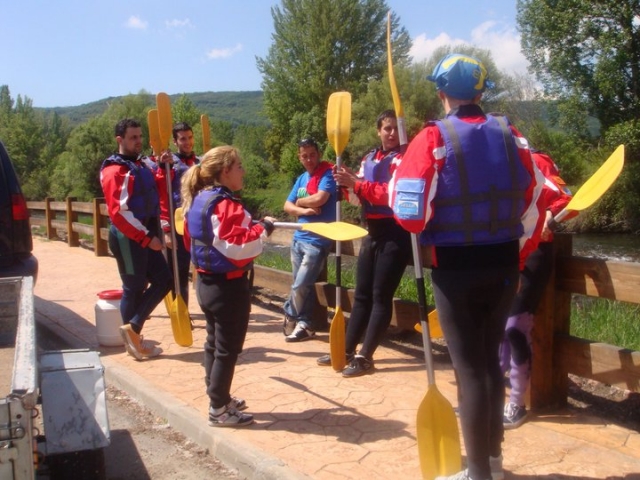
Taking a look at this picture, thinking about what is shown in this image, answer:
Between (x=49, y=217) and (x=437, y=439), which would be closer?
(x=437, y=439)

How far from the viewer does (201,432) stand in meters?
3.98

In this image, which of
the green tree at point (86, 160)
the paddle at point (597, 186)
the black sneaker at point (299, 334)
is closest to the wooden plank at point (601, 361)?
the paddle at point (597, 186)

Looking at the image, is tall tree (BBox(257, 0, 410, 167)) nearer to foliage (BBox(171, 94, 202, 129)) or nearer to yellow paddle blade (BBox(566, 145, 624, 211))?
foliage (BBox(171, 94, 202, 129))

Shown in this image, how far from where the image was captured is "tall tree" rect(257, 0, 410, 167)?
188 feet

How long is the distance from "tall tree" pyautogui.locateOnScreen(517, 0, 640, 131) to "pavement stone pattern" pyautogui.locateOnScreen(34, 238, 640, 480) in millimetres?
28262

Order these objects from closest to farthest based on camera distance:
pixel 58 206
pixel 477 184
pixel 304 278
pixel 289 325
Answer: pixel 477 184 < pixel 304 278 < pixel 289 325 < pixel 58 206

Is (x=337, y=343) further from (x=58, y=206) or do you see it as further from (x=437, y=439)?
(x=58, y=206)

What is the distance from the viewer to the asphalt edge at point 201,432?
136 inches

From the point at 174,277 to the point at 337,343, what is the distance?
1.85m

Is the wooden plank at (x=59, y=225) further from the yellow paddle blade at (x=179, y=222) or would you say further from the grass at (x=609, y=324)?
the grass at (x=609, y=324)

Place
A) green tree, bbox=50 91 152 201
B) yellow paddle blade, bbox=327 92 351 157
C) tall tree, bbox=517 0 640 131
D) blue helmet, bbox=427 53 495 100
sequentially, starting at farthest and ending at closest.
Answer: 1. green tree, bbox=50 91 152 201
2. tall tree, bbox=517 0 640 131
3. yellow paddle blade, bbox=327 92 351 157
4. blue helmet, bbox=427 53 495 100

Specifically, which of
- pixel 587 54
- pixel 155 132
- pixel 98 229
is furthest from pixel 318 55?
pixel 155 132

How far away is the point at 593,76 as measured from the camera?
99.9 ft

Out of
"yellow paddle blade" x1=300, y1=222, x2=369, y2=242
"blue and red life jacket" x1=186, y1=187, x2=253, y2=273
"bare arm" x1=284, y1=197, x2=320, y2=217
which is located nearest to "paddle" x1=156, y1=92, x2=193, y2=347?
"bare arm" x1=284, y1=197, x2=320, y2=217
